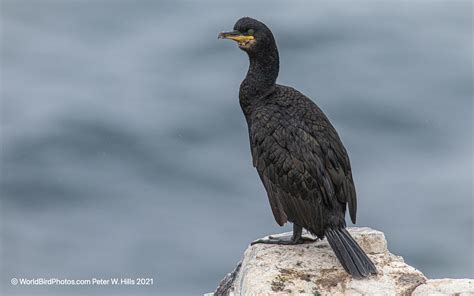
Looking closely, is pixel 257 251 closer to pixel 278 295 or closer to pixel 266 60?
pixel 278 295

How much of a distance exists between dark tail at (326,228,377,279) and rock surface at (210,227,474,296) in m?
0.08

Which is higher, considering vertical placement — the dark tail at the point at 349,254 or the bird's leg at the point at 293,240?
the bird's leg at the point at 293,240

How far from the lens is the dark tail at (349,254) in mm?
→ 6715

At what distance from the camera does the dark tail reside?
671 cm

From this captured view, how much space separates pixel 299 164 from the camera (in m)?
7.21

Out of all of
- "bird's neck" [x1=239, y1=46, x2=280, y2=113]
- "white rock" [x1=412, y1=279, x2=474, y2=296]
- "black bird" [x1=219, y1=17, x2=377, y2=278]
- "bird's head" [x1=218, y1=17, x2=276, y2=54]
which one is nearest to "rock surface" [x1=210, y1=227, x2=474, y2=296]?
"white rock" [x1=412, y1=279, x2=474, y2=296]

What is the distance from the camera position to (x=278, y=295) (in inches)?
256

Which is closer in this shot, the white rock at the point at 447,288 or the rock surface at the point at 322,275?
the white rock at the point at 447,288

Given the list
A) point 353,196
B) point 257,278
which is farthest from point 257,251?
point 353,196

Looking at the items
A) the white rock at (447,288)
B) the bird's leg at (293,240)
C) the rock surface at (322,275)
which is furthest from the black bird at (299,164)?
the white rock at (447,288)

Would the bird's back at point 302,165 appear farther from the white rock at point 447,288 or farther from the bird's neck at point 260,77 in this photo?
the white rock at point 447,288

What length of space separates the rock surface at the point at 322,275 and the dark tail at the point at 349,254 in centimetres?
8

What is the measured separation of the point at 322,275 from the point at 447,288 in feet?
3.25

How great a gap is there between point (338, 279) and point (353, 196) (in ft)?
3.22
